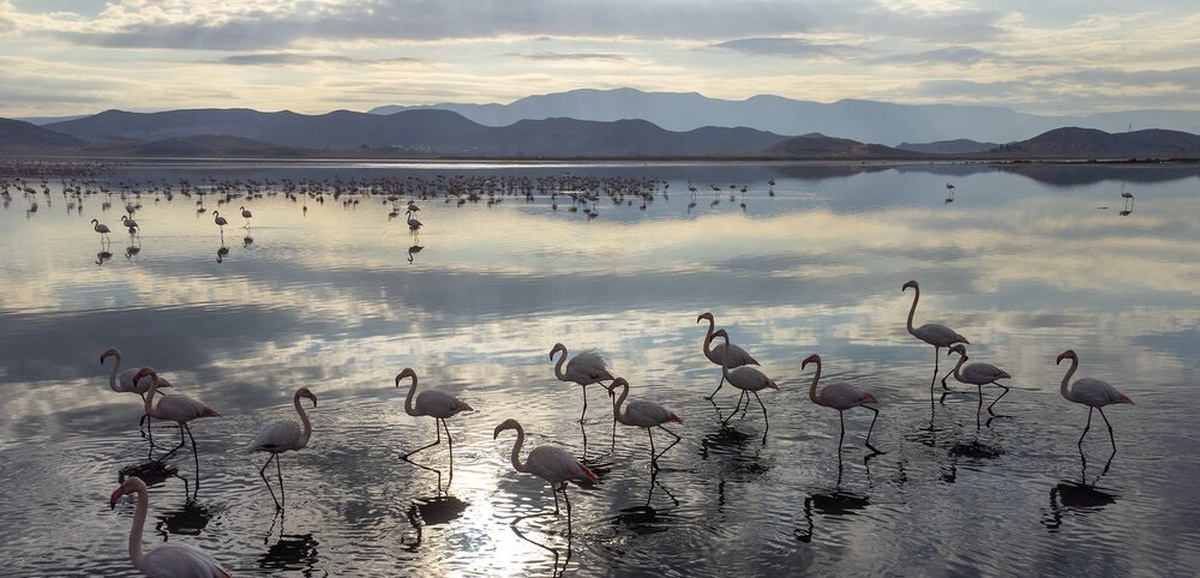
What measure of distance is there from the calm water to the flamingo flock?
0.28 meters

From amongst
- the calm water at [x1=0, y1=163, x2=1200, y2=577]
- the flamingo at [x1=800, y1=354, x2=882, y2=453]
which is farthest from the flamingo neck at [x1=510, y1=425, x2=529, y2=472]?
the flamingo at [x1=800, y1=354, x2=882, y2=453]

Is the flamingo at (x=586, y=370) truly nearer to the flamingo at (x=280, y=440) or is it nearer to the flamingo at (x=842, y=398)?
the flamingo at (x=842, y=398)

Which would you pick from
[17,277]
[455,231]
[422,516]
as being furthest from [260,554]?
[455,231]

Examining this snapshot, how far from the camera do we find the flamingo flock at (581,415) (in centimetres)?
739

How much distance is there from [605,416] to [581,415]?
35 centimetres

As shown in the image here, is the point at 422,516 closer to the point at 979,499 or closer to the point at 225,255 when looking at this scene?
the point at 979,499

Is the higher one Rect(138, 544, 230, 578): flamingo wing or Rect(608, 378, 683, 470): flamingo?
Rect(608, 378, 683, 470): flamingo

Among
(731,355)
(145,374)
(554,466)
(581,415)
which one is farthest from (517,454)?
(145,374)

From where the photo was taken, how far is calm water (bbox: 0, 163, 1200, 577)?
888 cm

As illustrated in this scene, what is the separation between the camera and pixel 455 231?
3653cm

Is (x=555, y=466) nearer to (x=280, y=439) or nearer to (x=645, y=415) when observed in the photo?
(x=645, y=415)

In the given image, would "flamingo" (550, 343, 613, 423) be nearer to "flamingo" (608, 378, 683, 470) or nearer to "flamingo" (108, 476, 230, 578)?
"flamingo" (608, 378, 683, 470)

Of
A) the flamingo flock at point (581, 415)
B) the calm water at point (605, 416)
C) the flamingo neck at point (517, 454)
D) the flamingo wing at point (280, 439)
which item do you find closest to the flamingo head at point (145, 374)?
the flamingo flock at point (581, 415)

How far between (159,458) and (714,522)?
6748 mm
